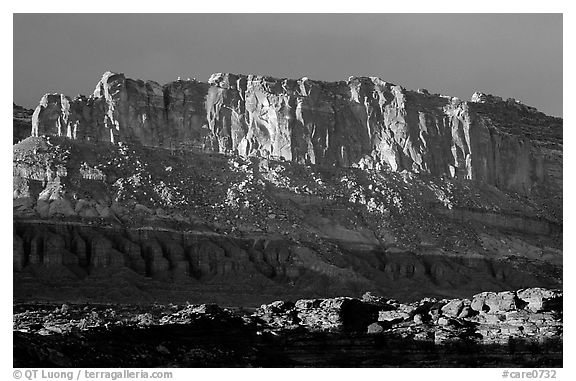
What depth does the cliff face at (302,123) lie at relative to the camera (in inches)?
5468

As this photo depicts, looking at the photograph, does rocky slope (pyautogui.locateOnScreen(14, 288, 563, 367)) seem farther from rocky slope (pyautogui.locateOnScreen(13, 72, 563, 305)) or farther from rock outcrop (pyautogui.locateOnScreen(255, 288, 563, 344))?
rocky slope (pyautogui.locateOnScreen(13, 72, 563, 305))

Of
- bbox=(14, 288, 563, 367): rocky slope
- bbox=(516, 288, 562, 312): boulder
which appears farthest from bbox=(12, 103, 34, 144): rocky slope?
bbox=(516, 288, 562, 312): boulder

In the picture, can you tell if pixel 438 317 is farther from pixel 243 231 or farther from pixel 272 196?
pixel 272 196

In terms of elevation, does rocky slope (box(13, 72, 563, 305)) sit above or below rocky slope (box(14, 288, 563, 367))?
above

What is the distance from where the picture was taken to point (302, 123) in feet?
481

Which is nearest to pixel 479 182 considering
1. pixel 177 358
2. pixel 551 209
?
pixel 551 209

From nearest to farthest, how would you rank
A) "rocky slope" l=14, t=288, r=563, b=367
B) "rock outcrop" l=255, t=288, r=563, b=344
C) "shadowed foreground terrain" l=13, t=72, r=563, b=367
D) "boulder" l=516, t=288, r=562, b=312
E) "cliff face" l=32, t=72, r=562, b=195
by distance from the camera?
1. "rocky slope" l=14, t=288, r=563, b=367
2. "rock outcrop" l=255, t=288, r=563, b=344
3. "shadowed foreground terrain" l=13, t=72, r=563, b=367
4. "boulder" l=516, t=288, r=562, b=312
5. "cliff face" l=32, t=72, r=562, b=195

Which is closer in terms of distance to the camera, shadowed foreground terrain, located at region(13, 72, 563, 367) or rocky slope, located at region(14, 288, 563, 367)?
rocky slope, located at region(14, 288, 563, 367)

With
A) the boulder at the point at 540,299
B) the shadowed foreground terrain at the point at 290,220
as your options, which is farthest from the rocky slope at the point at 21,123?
the boulder at the point at 540,299

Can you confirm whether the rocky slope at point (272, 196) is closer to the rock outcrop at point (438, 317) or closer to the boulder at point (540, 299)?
the rock outcrop at point (438, 317)

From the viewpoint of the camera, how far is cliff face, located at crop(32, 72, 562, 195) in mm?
138875

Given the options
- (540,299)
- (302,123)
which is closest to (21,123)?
(302,123)

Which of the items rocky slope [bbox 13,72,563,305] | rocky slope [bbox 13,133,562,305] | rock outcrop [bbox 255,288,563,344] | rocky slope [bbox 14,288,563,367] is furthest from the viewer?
rocky slope [bbox 13,72,563,305]

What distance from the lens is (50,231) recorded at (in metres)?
122
